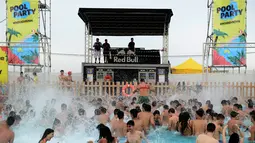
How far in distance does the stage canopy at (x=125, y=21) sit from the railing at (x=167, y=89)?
391 cm

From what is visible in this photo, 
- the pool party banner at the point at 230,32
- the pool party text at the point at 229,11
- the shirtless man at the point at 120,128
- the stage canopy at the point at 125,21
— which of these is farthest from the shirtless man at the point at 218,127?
the pool party text at the point at 229,11

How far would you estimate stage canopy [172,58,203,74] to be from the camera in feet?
109

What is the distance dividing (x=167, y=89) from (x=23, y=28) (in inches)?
428

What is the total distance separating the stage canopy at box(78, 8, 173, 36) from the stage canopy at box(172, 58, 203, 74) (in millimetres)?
7338

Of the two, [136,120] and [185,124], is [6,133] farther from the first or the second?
[185,124]

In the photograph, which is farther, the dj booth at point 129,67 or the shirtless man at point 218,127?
the dj booth at point 129,67

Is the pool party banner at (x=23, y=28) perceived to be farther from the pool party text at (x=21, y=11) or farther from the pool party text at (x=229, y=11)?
the pool party text at (x=229, y=11)

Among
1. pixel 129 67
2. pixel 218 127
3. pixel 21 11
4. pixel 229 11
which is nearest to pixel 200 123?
pixel 218 127

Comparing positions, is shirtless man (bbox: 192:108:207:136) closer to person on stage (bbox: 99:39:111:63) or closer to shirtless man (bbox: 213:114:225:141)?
shirtless man (bbox: 213:114:225:141)

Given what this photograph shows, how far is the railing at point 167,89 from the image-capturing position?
2027 centimetres

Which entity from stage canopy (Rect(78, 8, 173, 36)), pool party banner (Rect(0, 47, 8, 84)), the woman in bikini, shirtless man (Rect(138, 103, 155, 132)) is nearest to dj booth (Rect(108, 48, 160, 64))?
stage canopy (Rect(78, 8, 173, 36))

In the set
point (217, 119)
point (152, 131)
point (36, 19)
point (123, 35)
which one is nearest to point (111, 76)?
point (123, 35)

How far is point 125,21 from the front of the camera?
2328 centimetres

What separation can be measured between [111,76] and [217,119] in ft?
45.4
